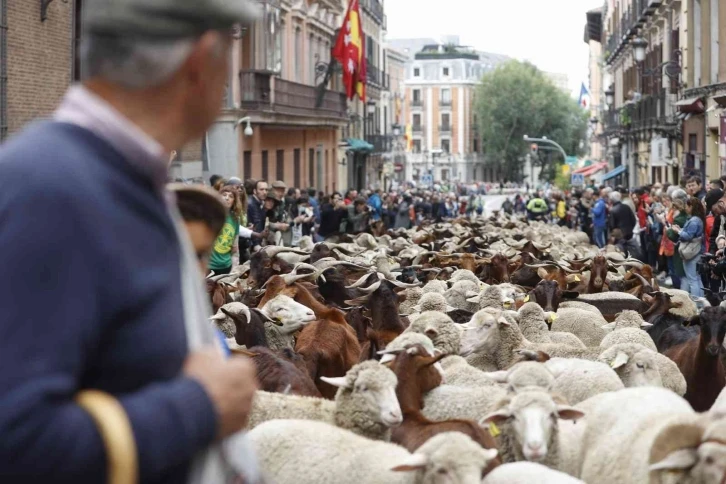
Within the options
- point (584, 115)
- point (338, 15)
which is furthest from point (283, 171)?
point (584, 115)

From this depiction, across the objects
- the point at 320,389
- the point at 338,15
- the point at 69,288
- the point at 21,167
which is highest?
the point at 338,15

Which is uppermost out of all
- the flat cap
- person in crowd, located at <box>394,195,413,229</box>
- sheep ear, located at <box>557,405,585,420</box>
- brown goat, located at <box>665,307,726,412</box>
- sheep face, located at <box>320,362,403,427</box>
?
the flat cap

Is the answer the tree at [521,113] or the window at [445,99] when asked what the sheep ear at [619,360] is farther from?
the window at [445,99]

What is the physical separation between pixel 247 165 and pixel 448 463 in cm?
2701

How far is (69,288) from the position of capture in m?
1.83

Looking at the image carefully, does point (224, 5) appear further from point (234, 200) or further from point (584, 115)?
point (584, 115)

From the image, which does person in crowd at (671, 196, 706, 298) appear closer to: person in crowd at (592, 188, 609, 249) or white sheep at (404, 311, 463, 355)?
white sheep at (404, 311, 463, 355)

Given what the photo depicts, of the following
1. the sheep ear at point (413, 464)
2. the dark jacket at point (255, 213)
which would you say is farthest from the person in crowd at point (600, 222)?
the sheep ear at point (413, 464)

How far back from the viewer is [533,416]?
5.72 metres

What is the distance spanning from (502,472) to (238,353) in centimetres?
274

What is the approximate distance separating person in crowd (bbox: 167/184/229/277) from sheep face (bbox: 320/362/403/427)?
10.4 ft

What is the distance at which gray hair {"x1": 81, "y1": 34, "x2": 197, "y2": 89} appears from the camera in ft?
6.36

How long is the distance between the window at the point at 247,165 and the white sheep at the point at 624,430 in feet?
81.7

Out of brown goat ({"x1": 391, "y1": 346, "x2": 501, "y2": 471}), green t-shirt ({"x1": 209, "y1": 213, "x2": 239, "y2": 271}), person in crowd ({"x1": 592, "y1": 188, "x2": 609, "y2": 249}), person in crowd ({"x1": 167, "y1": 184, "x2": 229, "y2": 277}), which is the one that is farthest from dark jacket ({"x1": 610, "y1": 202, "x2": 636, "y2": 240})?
person in crowd ({"x1": 167, "y1": 184, "x2": 229, "y2": 277})
